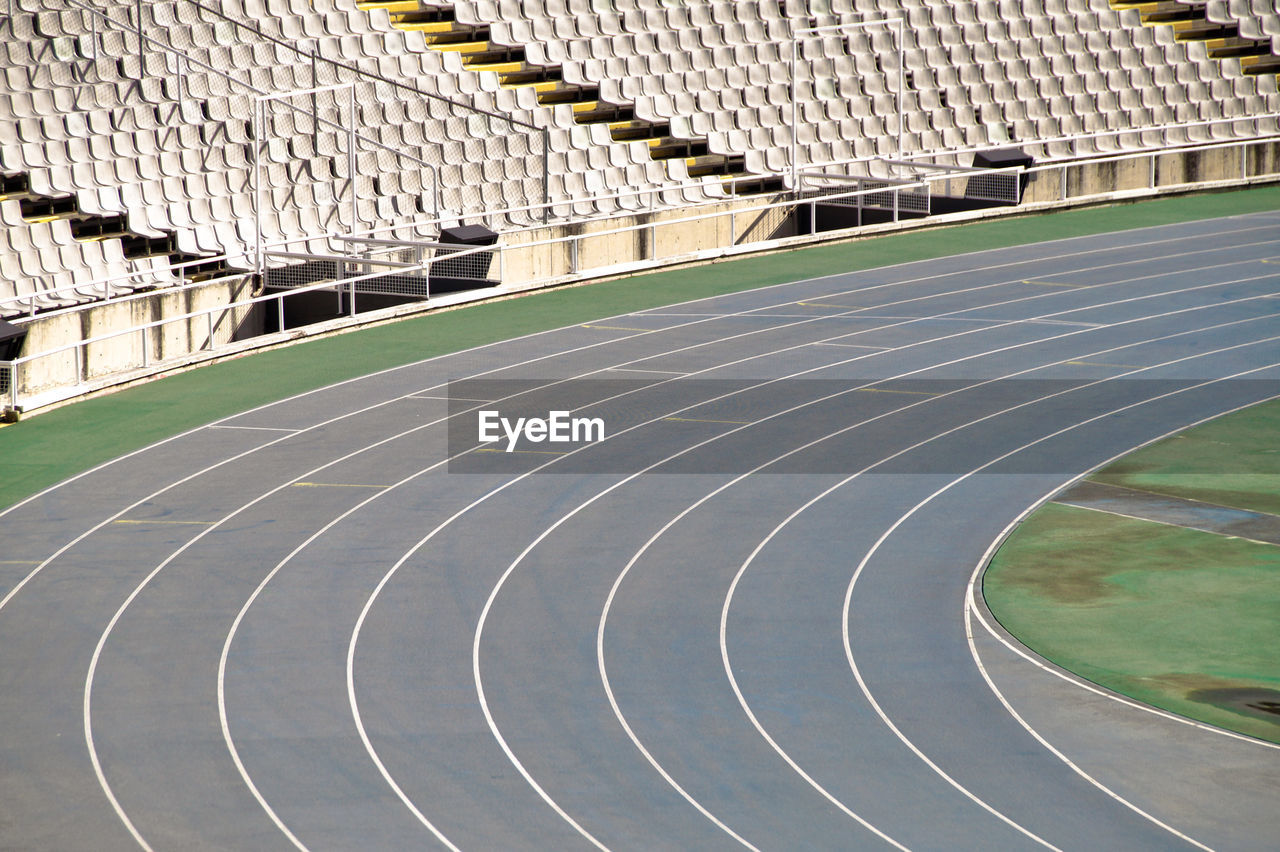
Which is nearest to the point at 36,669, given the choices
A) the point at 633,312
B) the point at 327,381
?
the point at 327,381

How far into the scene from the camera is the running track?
7438 mm

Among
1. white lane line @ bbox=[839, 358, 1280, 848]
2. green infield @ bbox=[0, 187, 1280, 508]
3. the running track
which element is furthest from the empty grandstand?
white lane line @ bbox=[839, 358, 1280, 848]

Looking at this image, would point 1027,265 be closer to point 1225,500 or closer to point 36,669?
point 1225,500

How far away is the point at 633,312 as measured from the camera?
54.9 ft

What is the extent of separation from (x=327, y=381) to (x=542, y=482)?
10.6ft

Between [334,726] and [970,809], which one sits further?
[334,726]

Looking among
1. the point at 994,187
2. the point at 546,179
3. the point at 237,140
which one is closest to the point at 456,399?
the point at 237,140

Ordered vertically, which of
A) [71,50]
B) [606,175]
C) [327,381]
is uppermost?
[71,50]

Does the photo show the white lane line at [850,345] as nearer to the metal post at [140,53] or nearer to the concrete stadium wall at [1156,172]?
the concrete stadium wall at [1156,172]

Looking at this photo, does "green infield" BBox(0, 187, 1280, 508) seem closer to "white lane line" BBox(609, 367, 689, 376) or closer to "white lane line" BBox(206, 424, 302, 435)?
"white lane line" BBox(206, 424, 302, 435)

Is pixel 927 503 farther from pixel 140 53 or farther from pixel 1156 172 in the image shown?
pixel 1156 172

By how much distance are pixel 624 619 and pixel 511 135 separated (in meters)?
11.6

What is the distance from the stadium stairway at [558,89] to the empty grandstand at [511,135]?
0.05 m

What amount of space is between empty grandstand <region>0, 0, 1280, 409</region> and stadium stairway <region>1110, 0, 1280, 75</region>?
39 millimetres
